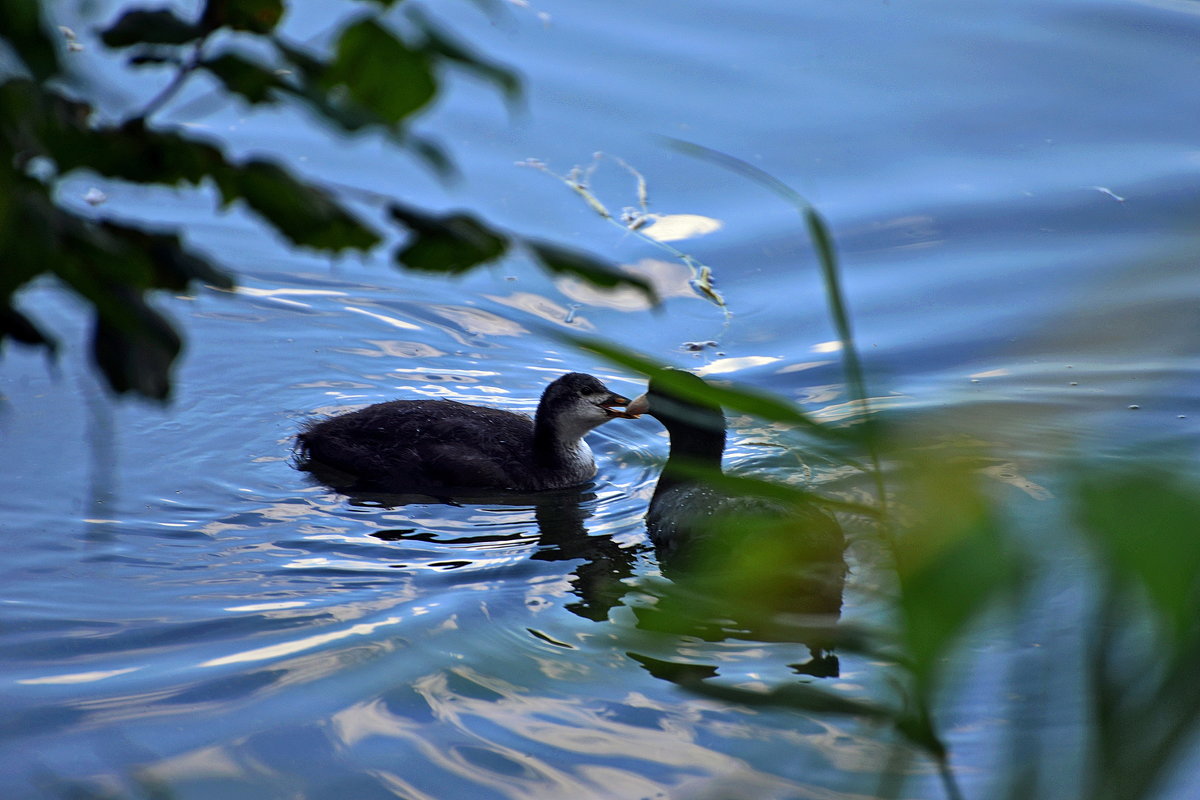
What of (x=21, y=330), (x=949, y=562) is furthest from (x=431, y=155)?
(x=949, y=562)

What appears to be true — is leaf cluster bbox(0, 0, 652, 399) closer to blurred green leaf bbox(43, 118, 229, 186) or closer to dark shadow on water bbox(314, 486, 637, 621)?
blurred green leaf bbox(43, 118, 229, 186)

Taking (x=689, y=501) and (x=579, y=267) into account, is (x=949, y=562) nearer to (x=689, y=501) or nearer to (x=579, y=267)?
(x=579, y=267)

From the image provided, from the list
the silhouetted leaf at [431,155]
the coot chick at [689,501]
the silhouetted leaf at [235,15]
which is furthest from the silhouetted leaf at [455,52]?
the coot chick at [689,501]

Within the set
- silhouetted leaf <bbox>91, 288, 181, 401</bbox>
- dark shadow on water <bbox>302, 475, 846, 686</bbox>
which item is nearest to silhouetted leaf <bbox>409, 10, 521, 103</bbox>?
silhouetted leaf <bbox>91, 288, 181, 401</bbox>

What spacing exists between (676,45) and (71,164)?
849cm

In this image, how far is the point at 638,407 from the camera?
6.58 m

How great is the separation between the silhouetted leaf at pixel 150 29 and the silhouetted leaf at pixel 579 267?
48 cm

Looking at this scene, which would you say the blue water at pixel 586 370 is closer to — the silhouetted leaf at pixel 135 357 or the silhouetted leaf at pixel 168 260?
the silhouetted leaf at pixel 168 260

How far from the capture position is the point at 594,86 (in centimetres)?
923

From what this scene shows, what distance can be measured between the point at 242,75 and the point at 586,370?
5931 millimetres

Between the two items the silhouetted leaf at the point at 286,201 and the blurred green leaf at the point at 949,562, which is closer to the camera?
the blurred green leaf at the point at 949,562

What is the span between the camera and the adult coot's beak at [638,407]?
655 cm

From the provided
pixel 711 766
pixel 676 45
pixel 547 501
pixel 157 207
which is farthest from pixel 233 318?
pixel 711 766

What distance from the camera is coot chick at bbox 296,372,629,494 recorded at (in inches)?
247
